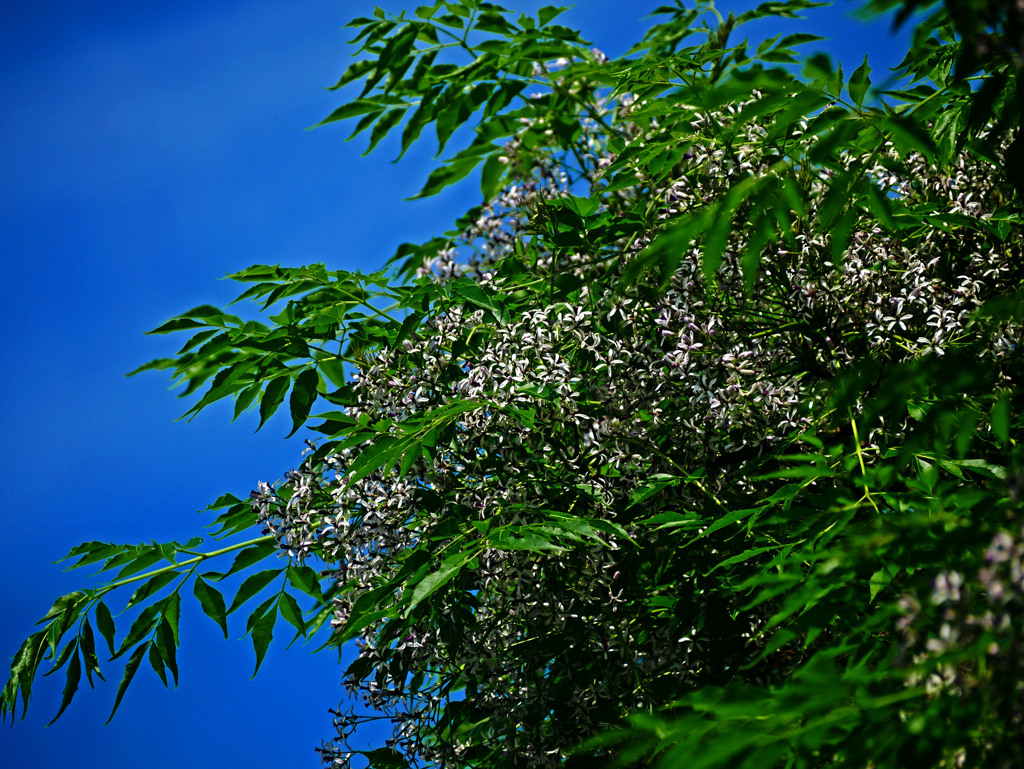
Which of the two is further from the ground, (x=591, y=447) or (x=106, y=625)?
(x=106, y=625)

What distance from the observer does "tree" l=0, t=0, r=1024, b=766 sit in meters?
1.54

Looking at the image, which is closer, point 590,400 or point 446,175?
point 446,175

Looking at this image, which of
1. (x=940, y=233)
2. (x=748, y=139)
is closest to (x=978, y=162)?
(x=940, y=233)

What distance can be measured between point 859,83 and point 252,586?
1569 millimetres

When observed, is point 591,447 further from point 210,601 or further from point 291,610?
point 210,601

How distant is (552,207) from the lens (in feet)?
5.30

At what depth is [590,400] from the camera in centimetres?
182

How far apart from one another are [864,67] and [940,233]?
2.04 feet

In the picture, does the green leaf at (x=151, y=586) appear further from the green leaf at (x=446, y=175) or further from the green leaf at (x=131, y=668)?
the green leaf at (x=446, y=175)

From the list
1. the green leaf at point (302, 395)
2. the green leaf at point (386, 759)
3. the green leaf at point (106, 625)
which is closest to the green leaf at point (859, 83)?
the green leaf at point (302, 395)

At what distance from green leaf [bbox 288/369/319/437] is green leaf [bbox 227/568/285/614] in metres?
0.34

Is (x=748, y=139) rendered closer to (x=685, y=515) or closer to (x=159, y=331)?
(x=685, y=515)

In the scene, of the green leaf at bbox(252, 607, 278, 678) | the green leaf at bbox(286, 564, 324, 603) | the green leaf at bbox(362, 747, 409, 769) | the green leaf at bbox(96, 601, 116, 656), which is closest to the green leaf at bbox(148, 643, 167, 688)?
the green leaf at bbox(96, 601, 116, 656)

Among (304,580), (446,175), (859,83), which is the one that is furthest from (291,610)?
(859,83)
